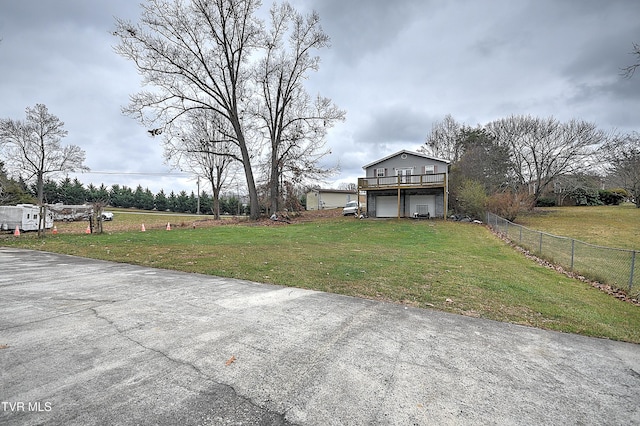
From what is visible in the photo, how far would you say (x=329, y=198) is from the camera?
46.6 meters

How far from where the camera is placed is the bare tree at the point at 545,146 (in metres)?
28.7

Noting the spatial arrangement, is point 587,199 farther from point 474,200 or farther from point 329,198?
point 329,198

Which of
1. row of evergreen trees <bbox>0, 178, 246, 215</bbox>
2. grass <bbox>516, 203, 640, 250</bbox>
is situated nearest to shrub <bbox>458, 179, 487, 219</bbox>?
grass <bbox>516, 203, 640, 250</bbox>

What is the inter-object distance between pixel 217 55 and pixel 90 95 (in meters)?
9.95

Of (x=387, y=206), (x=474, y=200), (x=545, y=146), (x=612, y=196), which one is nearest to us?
(x=474, y=200)

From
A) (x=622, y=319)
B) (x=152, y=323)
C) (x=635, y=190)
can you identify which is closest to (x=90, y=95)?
(x=152, y=323)

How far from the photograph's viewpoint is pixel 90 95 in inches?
666

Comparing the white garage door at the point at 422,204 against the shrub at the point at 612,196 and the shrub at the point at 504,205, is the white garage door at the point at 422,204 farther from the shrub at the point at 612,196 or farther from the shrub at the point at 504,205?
the shrub at the point at 612,196

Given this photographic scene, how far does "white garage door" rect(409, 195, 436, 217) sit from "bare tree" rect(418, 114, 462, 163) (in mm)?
14449

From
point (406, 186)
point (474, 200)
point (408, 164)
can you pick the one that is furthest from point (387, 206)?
point (474, 200)

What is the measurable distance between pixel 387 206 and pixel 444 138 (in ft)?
59.4

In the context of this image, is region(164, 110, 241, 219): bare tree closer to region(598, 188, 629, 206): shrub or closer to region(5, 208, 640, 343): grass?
region(5, 208, 640, 343): grass

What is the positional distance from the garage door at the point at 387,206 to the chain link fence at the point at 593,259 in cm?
1522

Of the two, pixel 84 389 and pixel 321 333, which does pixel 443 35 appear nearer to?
pixel 321 333
